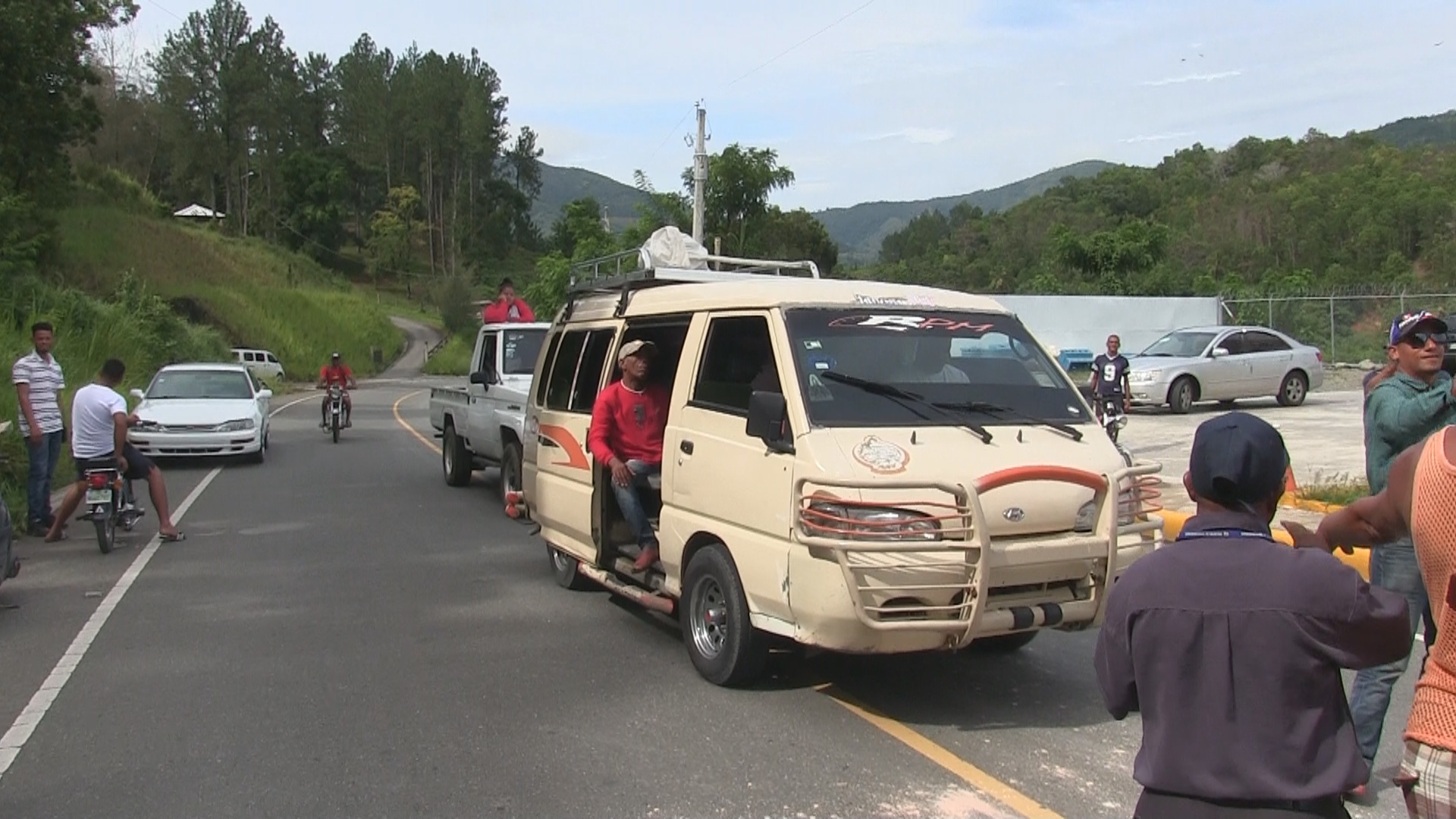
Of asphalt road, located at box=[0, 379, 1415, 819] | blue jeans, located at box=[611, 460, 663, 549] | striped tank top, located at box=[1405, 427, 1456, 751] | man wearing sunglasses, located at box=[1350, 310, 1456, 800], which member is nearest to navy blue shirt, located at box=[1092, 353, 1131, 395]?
asphalt road, located at box=[0, 379, 1415, 819]

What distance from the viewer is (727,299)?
6.55 m

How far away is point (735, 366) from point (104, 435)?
6.66 meters

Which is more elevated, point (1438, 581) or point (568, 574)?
point (1438, 581)

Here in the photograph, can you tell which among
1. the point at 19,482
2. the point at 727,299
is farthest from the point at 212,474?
the point at 727,299

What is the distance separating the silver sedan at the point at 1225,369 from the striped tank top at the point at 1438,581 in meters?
19.6

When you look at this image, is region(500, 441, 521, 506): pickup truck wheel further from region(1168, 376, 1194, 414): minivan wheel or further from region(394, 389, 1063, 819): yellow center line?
region(1168, 376, 1194, 414): minivan wheel

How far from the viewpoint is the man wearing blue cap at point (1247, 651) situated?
7.95 feet

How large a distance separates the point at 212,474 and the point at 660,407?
10.6 meters

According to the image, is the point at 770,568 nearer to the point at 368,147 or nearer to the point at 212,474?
the point at 212,474

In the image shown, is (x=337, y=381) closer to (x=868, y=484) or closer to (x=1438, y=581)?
(x=868, y=484)

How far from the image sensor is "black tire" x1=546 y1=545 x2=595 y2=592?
8.54 m

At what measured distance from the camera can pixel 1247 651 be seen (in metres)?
2.44

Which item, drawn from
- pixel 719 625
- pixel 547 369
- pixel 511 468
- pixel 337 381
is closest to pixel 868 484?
pixel 719 625

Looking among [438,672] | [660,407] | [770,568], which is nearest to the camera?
[770,568]
